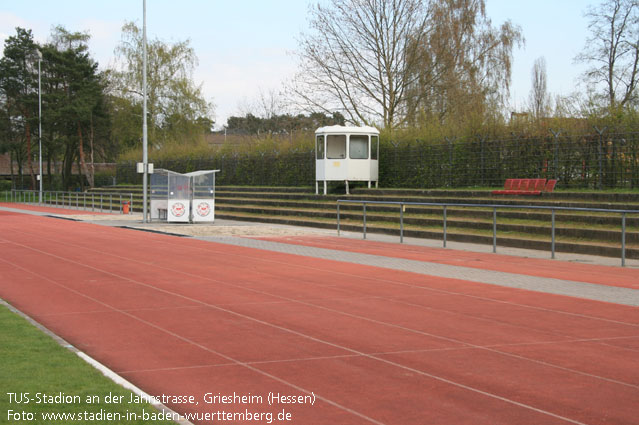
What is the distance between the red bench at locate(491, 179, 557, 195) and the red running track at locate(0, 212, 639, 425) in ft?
35.9

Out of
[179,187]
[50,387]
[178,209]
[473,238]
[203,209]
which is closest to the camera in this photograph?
[50,387]

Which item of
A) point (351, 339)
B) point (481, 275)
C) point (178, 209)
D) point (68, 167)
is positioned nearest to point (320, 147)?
point (178, 209)

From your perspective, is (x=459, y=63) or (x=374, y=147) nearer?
(x=374, y=147)

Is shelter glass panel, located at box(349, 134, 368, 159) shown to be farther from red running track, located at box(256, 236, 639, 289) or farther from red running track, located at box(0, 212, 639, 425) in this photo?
red running track, located at box(0, 212, 639, 425)

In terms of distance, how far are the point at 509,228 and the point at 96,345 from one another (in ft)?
50.7

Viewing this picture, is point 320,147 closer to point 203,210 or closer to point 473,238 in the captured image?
point 203,210

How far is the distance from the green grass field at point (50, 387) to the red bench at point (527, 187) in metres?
19.1

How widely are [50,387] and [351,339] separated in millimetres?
3485

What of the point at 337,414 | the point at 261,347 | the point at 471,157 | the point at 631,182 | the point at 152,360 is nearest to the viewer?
the point at 337,414

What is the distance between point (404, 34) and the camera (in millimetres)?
39938

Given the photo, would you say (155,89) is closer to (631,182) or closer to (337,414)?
(631,182)

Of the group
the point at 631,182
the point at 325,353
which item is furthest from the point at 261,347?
the point at 631,182

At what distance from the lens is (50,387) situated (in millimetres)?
Result: 5555

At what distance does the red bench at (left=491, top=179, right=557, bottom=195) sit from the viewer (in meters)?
23.6
